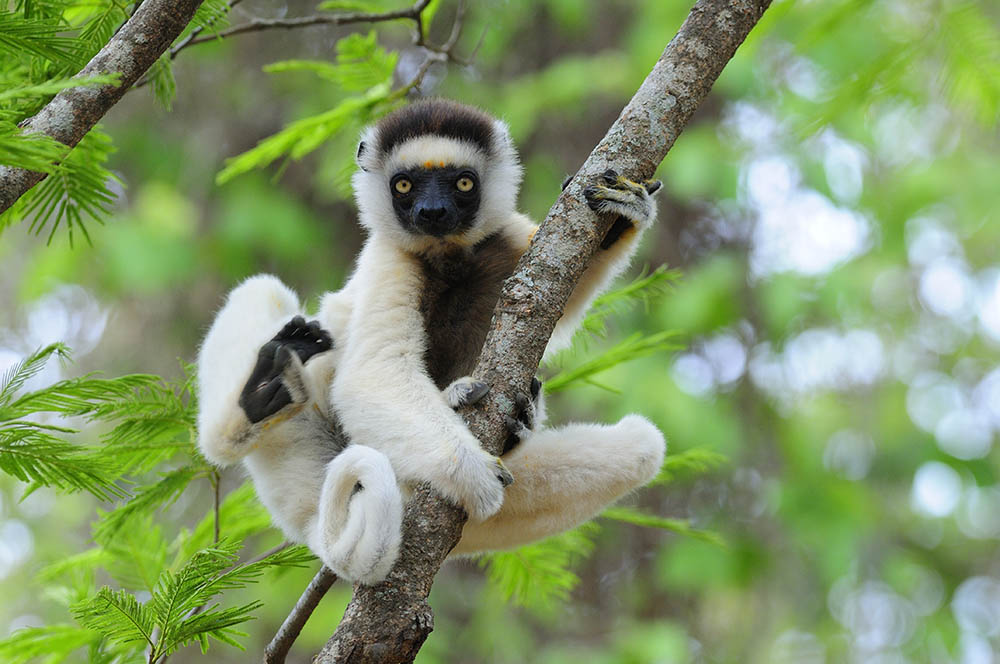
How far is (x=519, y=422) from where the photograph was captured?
3.11 meters

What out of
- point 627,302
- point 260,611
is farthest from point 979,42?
point 260,611

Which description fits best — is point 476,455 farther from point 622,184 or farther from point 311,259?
point 311,259

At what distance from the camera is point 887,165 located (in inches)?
482

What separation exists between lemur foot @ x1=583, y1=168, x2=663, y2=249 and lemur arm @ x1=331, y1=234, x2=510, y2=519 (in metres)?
0.87

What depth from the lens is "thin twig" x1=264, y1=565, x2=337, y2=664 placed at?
9.96 ft

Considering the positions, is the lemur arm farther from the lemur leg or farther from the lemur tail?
the lemur leg

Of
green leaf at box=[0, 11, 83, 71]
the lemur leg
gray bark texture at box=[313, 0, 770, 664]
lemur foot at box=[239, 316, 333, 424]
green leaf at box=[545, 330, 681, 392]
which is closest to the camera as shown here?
green leaf at box=[0, 11, 83, 71]

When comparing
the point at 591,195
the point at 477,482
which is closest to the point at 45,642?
the point at 477,482

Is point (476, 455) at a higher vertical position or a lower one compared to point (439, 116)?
lower

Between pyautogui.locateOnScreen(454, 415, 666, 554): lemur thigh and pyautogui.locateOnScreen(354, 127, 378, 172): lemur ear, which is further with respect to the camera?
pyautogui.locateOnScreen(354, 127, 378, 172): lemur ear

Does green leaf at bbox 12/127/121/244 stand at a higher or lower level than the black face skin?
lower

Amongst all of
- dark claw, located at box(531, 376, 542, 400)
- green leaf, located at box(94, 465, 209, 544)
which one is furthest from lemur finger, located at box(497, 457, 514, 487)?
green leaf, located at box(94, 465, 209, 544)

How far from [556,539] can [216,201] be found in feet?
23.9

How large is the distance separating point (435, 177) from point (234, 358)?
1.23 metres
